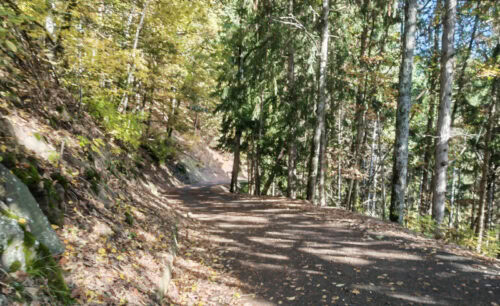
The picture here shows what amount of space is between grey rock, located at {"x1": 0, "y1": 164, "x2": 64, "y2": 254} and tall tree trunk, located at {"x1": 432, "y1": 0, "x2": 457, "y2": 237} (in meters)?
9.63

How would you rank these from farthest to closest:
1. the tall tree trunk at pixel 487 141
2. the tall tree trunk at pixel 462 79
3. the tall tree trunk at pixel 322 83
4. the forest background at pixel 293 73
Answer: the tall tree trunk at pixel 487 141 < the tall tree trunk at pixel 462 79 < the tall tree trunk at pixel 322 83 < the forest background at pixel 293 73

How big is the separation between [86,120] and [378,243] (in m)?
7.62

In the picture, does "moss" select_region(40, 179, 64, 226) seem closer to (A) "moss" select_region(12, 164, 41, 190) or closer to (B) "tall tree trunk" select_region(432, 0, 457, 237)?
(A) "moss" select_region(12, 164, 41, 190)

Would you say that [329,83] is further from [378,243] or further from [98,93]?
[98,93]

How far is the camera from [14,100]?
14.0ft

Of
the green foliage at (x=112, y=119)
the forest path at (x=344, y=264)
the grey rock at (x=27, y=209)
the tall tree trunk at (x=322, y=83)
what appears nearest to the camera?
the grey rock at (x=27, y=209)

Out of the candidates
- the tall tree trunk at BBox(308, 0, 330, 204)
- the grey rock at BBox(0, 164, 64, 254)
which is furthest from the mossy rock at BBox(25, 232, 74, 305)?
the tall tree trunk at BBox(308, 0, 330, 204)

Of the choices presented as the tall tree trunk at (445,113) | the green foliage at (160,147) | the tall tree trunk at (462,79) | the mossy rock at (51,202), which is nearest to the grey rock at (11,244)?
the mossy rock at (51,202)

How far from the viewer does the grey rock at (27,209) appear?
2.60m

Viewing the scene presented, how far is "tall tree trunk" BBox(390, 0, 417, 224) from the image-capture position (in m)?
8.66

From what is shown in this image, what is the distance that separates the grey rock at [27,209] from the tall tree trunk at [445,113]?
31.6ft

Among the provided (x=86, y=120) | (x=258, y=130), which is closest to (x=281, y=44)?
(x=258, y=130)

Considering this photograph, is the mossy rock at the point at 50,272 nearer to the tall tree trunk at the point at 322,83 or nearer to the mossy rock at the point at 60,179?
the mossy rock at the point at 60,179

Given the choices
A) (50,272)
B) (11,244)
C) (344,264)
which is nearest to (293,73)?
(344,264)
